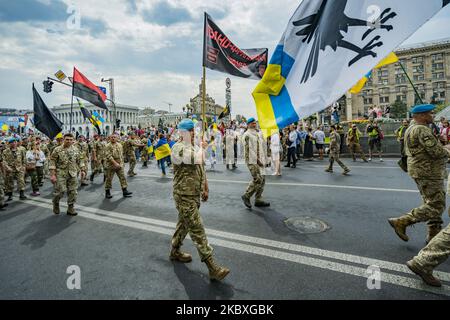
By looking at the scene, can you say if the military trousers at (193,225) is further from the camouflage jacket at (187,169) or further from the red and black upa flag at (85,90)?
the red and black upa flag at (85,90)

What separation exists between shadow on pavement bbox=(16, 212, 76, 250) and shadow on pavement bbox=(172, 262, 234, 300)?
297 centimetres

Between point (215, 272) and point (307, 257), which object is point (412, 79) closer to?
point (307, 257)

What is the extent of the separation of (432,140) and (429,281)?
1.86 metres

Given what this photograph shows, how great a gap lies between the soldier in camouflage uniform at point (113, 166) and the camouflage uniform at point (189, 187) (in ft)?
16.1

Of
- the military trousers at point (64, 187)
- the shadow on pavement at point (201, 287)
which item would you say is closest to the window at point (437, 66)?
the military trousers at point (64, 187)

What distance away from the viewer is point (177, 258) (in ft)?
11.5

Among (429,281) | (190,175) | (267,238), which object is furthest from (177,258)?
(429,281)

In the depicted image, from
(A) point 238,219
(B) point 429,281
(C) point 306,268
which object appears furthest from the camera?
(A) point 238,219

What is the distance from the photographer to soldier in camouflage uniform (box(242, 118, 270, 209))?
586 cm

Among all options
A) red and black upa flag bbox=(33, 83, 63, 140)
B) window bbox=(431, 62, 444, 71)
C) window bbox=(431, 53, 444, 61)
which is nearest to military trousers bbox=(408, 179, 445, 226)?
red and black upa flag bbox=(33, 83, 63, 140)

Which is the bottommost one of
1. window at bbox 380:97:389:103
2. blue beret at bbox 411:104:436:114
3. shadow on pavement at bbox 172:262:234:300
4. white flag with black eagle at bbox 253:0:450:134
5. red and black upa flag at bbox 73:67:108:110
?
shadow on pavement at bbox 172:262:234:300

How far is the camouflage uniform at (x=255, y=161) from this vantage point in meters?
5.87

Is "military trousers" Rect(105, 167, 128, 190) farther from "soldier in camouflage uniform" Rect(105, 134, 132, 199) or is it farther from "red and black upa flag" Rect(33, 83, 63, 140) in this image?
"red and black upa flag" Rect(33, 83, 63, 140)
